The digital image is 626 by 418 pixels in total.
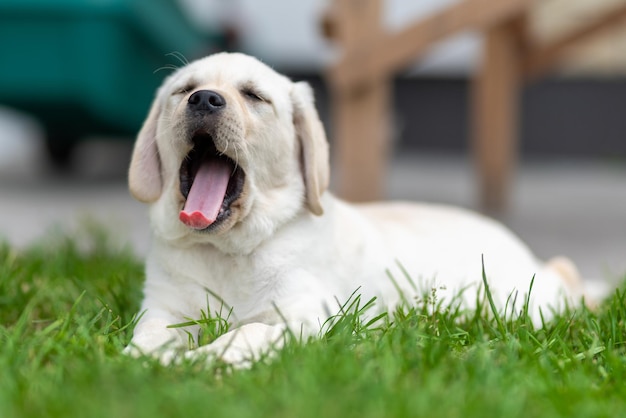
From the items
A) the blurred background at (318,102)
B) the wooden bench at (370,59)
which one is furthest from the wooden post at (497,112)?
the wooden bench at (370,59)

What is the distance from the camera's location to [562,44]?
227 inches

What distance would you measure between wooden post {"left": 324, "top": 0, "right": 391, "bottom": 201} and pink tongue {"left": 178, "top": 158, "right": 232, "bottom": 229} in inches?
70.5

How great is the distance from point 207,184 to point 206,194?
0.04m

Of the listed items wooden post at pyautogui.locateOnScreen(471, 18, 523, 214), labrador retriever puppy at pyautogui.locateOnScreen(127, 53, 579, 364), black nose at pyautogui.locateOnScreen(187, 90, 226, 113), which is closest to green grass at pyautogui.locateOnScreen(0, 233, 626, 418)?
labrador retriever puppy at pyautogui.locateOnScreen(127, 53, 579, 364)

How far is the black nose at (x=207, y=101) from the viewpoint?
2.21 meters

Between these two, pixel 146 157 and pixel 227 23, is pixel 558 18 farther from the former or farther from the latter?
pixel 146 157

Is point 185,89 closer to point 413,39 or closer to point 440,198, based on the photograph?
point 413,39

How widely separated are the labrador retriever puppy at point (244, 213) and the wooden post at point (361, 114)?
1.49 meters

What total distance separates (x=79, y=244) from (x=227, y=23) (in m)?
5.86

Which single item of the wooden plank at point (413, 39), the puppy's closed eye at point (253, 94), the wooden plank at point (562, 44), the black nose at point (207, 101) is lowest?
the black nose at point (207, 101)

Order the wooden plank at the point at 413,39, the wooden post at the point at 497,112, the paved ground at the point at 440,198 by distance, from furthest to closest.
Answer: the wooden post at the point at 497,112 → the paved ground at the point at 440,198 → the wooden plank at the point at 413,39

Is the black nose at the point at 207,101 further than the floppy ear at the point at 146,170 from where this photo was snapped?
No

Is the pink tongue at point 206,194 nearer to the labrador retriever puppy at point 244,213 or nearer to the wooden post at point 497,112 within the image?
the labrador retriever puppy at point 244,213

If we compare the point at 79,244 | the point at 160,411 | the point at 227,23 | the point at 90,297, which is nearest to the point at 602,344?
the point at 160,411
